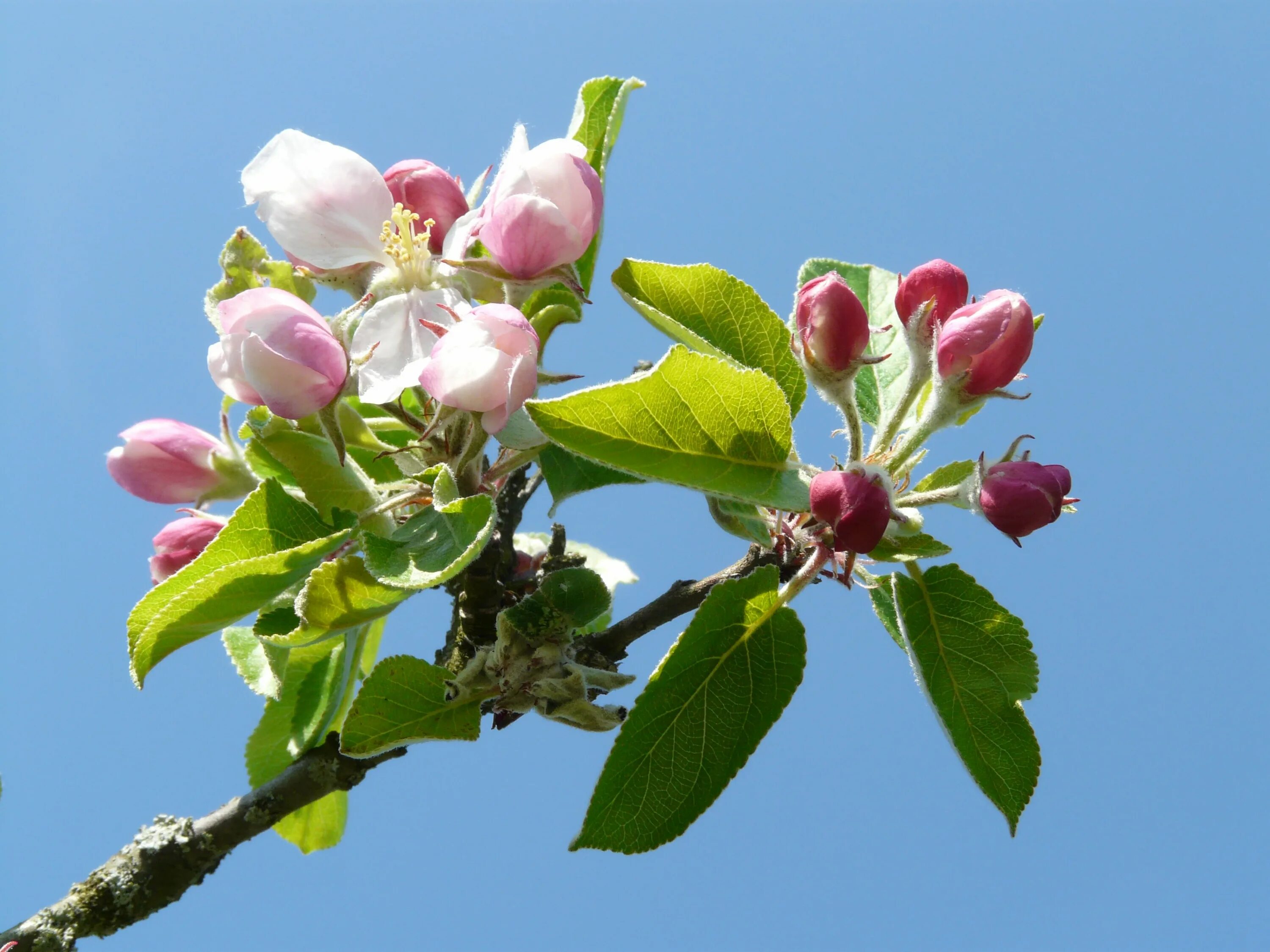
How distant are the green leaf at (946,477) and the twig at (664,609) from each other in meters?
0.25

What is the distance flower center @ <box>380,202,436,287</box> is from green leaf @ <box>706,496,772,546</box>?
548 millimetres

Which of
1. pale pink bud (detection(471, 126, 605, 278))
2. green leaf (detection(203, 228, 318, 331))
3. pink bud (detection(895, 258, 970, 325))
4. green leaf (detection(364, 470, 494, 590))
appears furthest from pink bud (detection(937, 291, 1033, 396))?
green leaf (detection(203, 228, 318, 331))

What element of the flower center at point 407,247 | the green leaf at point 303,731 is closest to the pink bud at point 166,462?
the green leaf at point 303,731

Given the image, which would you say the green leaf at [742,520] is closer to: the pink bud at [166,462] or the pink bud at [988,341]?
the pink bud at [988,341]

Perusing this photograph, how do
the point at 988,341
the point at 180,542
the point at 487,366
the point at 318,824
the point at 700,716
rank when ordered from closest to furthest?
the point at 487,366, the point at 988,341, the point at 700,716, the point at 180,542, the point at 318,824

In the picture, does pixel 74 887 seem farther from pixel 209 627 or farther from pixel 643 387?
pixel 643 387

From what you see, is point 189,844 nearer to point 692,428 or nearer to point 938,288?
point 692,428

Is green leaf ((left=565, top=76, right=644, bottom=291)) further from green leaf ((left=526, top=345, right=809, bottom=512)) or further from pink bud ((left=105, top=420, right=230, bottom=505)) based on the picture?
pink bud ((left=105, top=420, right=230, bottom=505))

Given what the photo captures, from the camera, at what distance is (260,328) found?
1167 mm

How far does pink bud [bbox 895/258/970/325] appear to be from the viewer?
1.32m

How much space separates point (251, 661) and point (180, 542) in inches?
11.0

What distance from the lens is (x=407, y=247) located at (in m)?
1.42

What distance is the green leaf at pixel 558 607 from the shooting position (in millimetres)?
1470

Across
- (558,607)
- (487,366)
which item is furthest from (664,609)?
(487,366)
